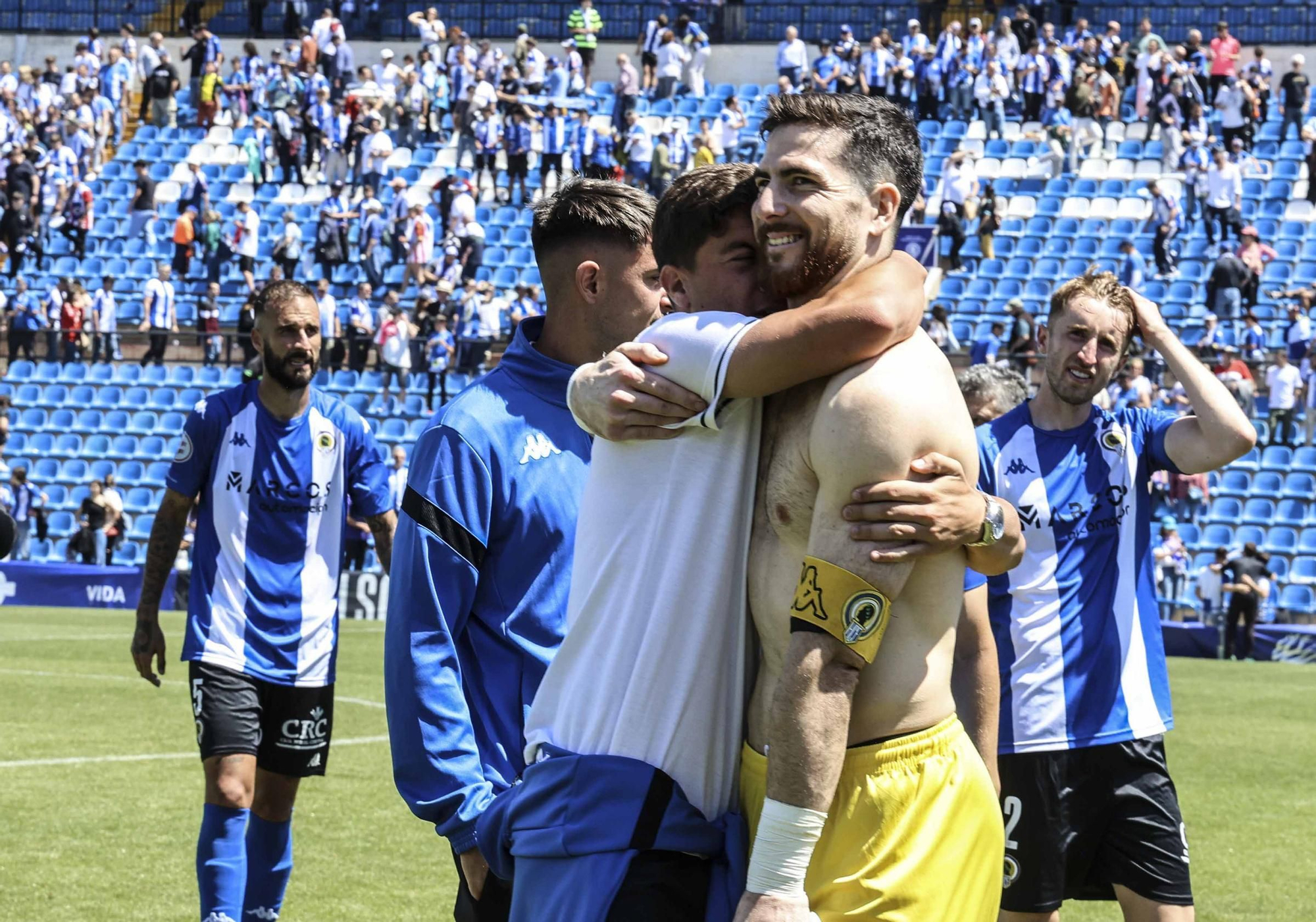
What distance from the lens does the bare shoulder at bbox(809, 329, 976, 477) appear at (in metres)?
2.77

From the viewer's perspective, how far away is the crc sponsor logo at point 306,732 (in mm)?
6852

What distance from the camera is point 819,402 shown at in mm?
2832

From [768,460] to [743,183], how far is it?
47 centimetres

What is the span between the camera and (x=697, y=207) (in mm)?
3033

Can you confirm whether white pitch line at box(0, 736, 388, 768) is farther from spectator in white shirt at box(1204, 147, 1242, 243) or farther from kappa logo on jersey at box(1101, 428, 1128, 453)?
spectator in white shirt at box(1204, 147, 1242, 243)

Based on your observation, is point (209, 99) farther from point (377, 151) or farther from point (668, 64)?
point (668, 64)

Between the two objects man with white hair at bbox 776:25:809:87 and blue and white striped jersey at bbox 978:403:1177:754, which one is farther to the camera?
man with white hair at bbox 776:25:809:87

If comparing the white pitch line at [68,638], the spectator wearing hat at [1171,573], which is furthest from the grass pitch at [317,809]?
the spectator wearing hat at [1171,573]

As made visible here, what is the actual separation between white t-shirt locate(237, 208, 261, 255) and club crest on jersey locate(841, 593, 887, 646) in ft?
99.0

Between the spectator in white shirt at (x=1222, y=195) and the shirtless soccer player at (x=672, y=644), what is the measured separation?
2824cm

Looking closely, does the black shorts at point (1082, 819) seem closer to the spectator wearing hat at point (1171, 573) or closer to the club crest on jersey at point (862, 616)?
the club crest on jersey at point (862, 616)

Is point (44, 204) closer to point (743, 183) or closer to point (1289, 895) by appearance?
point (1289, 895)

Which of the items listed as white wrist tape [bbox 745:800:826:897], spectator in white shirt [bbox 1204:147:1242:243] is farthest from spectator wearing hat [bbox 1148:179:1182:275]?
white wrist tape [bbox 745:800:826:897]

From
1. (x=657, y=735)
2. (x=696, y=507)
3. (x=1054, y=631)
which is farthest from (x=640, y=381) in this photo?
(x=1054, y=631)
